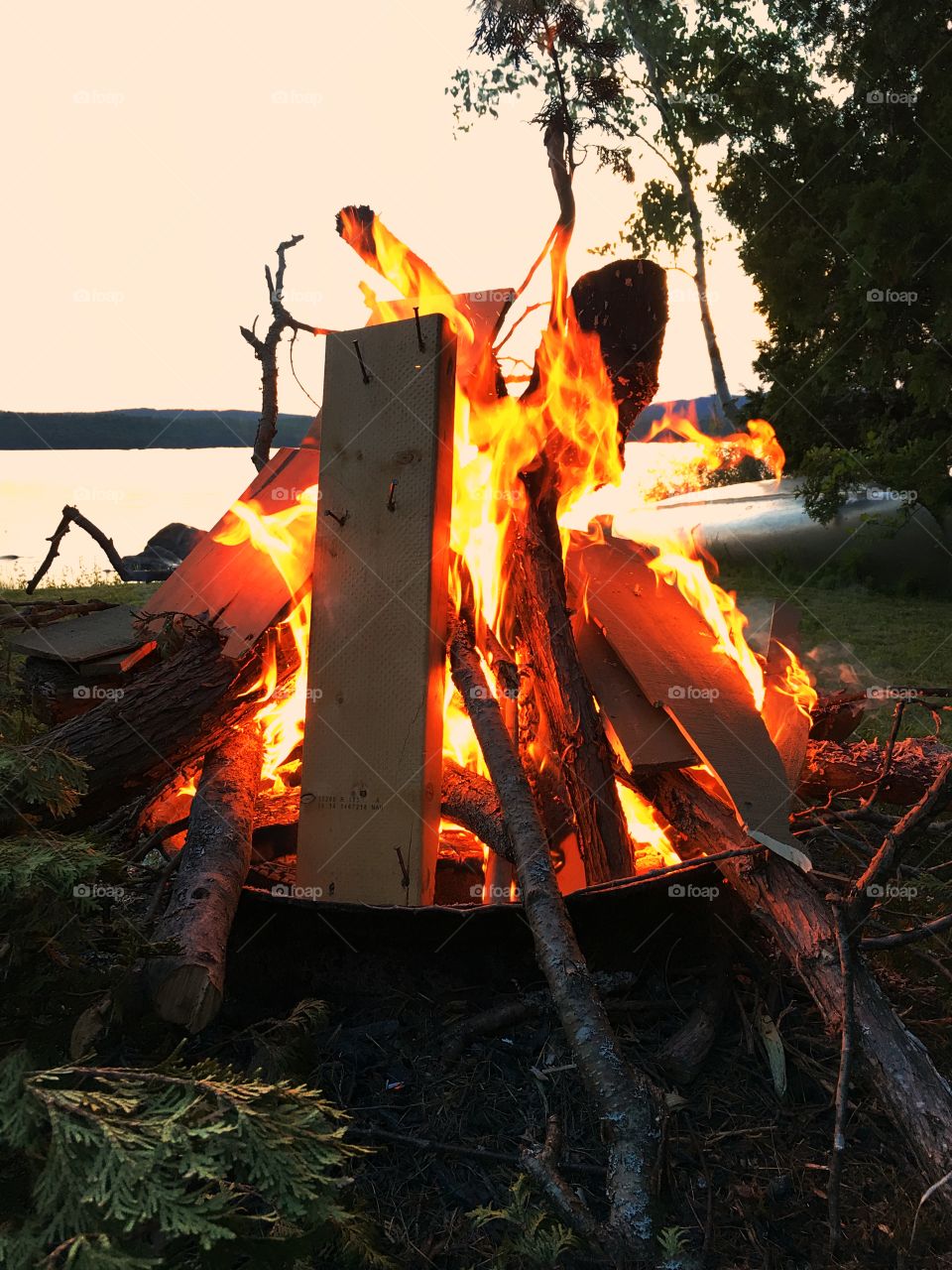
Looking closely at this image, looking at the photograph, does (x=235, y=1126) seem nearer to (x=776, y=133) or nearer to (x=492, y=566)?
(x=492, y=566)

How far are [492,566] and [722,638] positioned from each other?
1068 millimetres

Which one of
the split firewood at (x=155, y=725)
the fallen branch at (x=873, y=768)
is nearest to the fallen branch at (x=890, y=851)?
the fallen branch at (x=873, y=768)

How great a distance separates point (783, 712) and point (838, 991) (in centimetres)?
191

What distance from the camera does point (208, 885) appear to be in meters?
2.65

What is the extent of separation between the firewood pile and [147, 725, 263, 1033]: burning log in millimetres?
10

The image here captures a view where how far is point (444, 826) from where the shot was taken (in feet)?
13.1

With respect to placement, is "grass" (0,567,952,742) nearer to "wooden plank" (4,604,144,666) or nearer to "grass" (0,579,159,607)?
"grass" (0,579,159,607)

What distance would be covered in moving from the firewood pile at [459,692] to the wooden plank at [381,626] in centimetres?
1

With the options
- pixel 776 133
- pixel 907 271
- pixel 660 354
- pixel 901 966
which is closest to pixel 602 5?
pixel 776 133

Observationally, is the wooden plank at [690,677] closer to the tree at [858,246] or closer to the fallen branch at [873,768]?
the fallen branch at [873,768]

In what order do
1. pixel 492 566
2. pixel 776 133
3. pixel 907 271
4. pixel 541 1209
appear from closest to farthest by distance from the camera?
pixel 541 1209
pixel 492 566
pixel 907 271
pixel 776 133

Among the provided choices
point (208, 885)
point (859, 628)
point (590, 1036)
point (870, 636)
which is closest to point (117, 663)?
point (208, 885)

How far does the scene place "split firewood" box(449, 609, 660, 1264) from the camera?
1.88 meters

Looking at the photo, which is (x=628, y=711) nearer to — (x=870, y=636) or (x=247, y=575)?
(x=247, y=575)
